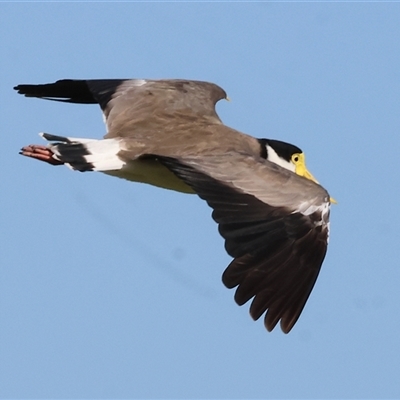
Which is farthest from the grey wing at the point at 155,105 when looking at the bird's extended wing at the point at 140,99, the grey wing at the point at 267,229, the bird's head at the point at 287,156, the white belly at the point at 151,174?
the grey wing at the point at 267,229

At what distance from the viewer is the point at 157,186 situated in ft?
39.0

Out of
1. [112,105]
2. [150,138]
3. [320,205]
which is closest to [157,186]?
[150,138]

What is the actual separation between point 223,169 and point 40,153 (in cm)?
206

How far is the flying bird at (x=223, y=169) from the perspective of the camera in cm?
972

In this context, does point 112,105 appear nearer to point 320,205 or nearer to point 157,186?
point 157,186

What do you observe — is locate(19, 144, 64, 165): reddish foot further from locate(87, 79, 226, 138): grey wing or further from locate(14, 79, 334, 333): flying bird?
locate(87, 79, 226, 138): grey wing

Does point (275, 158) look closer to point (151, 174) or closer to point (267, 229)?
point (151, 174)

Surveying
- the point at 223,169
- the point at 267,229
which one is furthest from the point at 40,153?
the point at 267,229

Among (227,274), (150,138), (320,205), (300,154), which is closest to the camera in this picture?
(227,274)

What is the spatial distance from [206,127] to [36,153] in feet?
4.97

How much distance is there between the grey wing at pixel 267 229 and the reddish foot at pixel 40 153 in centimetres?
152

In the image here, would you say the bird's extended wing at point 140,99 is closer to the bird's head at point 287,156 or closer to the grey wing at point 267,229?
the bird's head at point 287,156

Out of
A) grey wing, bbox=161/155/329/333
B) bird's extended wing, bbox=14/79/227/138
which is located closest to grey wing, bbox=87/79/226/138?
bird's extended wing, bbox=14/79/227/138

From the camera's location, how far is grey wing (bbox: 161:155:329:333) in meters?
9.59
